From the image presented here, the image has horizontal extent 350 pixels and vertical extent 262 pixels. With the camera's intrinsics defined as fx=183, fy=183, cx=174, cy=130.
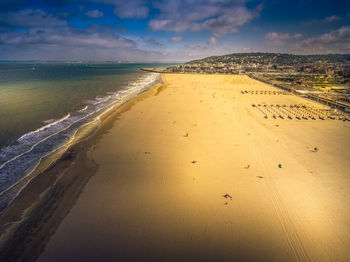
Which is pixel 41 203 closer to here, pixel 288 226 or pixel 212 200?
pixel 212 200

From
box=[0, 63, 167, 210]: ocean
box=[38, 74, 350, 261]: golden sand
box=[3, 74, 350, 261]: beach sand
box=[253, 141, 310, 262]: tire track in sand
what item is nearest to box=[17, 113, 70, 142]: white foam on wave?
box=[0, 63, 167, 210]: ocean

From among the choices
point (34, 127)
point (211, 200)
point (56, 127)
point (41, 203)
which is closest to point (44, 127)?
point (34, 127)

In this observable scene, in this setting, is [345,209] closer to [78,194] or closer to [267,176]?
[267,176]

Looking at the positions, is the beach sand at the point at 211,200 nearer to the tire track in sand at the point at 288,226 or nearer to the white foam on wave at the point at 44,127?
the tire track in sand at the point at 288,226

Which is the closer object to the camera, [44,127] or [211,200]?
[211,200]

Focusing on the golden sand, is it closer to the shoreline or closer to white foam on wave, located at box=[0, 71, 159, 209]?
the shoreline

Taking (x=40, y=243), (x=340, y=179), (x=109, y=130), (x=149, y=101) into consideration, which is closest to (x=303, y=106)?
(x=340, y=179)

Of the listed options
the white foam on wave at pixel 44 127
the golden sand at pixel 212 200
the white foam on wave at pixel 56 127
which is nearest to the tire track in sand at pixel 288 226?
the golden sand at pixel 212 200
